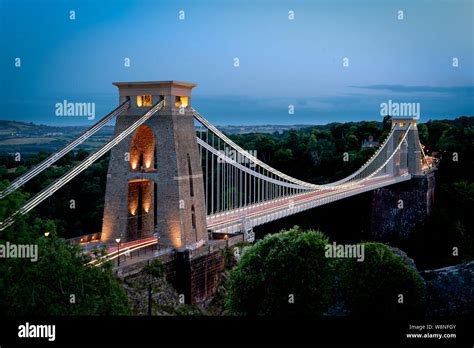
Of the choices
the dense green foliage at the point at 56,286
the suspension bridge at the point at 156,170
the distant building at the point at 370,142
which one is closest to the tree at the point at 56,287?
the dense green foliage at the point at 56,286

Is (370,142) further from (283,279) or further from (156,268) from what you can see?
(283,279)

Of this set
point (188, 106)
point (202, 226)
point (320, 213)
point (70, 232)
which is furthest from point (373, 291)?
point (320, 213)

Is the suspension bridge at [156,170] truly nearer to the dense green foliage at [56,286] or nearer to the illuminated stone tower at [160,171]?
the illuminated stone tower at [160,171]

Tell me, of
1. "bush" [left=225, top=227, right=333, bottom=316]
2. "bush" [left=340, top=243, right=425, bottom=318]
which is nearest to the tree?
"bush" [left=225, top=227, right=333, bottom=316]

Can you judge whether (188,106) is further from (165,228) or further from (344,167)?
(344,167)

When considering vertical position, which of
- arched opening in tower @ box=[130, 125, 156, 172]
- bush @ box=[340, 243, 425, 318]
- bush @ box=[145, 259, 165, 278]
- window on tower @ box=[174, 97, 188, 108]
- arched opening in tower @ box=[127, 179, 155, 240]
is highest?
window on tower @ box=[174, 97, 188, 108]

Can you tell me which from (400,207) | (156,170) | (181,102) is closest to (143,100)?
(181,102)

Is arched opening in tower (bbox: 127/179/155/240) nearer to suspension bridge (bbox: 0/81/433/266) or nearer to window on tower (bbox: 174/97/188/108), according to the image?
suspension bridge (bbox: 0/81/433/266)
